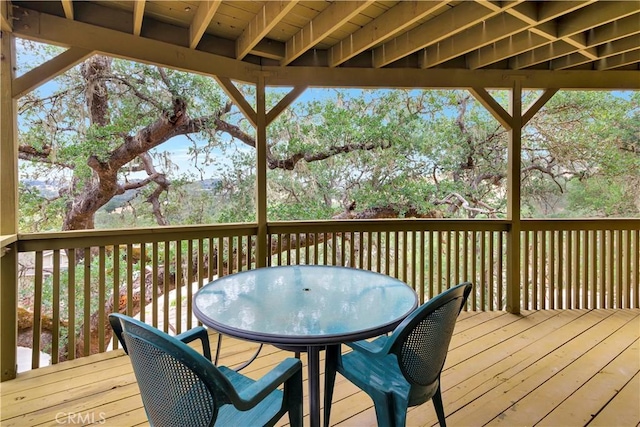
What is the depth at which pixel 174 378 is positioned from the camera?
946mm

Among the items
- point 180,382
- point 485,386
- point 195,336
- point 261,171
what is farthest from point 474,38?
point 180,382

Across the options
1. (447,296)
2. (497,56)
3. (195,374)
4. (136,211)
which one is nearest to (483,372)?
(447,296)

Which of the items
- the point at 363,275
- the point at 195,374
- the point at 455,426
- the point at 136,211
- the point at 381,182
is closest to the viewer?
the point at 195,374

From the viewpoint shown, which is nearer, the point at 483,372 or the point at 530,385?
the point at 530,385

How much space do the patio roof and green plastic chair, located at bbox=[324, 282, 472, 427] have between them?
1934mm

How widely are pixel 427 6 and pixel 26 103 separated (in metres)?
5.28

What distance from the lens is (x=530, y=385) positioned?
2.10m

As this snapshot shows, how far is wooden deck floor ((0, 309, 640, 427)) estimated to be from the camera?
1.80 m

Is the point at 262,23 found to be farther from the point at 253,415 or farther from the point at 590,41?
the point at 590,41

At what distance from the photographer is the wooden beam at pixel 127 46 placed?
2.20 meters

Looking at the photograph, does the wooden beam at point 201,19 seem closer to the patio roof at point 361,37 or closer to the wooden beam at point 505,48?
the patio roof at point 361,37

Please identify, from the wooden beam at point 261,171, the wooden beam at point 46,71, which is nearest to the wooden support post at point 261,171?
the wooden beam at point 261,171

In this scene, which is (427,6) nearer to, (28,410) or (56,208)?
(28,410)

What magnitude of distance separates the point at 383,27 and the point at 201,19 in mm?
1401
